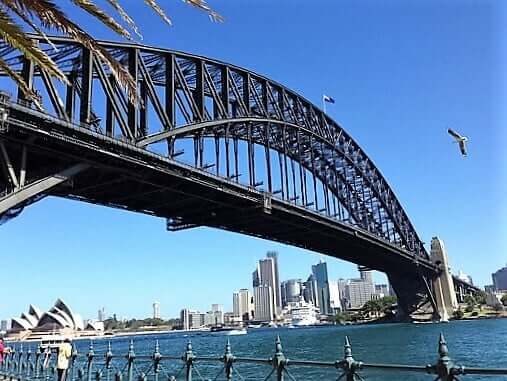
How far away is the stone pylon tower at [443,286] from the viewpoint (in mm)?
101750

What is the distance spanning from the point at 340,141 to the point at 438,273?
37.1m

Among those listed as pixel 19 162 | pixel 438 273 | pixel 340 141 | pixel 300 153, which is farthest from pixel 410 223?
pixel 19 162

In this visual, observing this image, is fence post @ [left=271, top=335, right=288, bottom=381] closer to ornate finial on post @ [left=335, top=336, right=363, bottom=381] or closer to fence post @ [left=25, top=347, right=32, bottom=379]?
ornate finial on post @ [left=335, top=336, right=363, bottom=381]

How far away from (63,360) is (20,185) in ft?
42.8

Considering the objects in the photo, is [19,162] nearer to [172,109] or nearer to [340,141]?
[172,109]

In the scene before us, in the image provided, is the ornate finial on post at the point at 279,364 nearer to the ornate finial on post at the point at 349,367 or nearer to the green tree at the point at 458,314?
the ornate finial on post at the point at 349,367

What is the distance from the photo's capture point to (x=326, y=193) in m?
74.8

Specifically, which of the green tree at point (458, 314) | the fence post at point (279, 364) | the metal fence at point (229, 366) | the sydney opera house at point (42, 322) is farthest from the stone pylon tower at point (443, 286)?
the fence post at point (279, 364)

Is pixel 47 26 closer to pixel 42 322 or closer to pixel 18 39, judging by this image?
pixel 18 39

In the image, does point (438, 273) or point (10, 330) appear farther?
point (10, 330)

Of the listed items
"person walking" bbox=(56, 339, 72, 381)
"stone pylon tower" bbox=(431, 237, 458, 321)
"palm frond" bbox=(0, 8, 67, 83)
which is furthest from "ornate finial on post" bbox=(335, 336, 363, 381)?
"stone pylon tower" bbox=(431, 237, 458, 321)

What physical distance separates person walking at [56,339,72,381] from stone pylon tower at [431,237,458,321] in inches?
3742

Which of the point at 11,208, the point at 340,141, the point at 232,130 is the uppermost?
the point at 340,141

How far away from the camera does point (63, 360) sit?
15594mm
